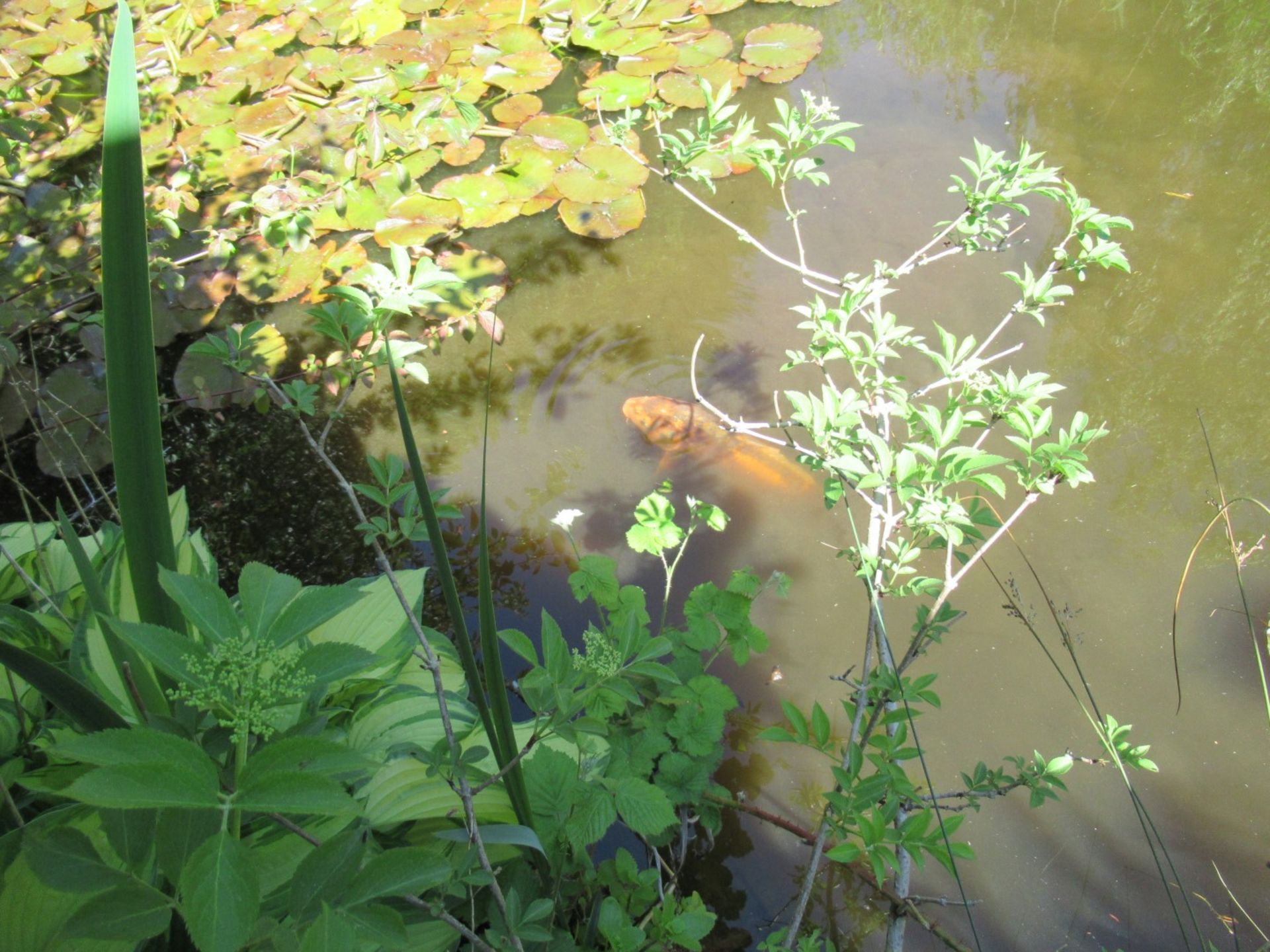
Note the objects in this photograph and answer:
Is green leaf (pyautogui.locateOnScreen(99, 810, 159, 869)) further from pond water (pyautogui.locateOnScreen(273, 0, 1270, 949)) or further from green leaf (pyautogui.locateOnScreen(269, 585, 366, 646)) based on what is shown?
pond water (pyautogui.locateOnScreen(273, 0, 1270, 949))

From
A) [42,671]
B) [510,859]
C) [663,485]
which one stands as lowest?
[663,485]

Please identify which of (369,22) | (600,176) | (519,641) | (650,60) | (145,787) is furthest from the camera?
(369,22)

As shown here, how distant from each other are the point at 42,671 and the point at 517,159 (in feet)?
8.82

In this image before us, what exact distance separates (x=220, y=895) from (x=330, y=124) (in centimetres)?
316

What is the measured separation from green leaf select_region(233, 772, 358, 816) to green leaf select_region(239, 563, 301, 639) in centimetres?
12

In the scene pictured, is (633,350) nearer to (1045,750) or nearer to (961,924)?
(1045,750)

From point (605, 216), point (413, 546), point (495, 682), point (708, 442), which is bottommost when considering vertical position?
point (413, 546)

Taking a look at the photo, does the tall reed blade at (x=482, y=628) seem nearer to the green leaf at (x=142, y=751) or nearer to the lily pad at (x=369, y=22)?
the green leaf at (x=142, y=751)

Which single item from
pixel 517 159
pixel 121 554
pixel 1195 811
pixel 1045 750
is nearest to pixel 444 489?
pixel 121 554

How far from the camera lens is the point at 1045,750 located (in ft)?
5.42

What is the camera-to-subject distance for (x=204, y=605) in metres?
0.64

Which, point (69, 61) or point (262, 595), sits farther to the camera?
point (69, 61)

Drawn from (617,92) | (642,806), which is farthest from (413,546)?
(617,92)

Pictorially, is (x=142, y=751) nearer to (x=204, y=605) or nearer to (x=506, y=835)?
(x=204, y=605)
